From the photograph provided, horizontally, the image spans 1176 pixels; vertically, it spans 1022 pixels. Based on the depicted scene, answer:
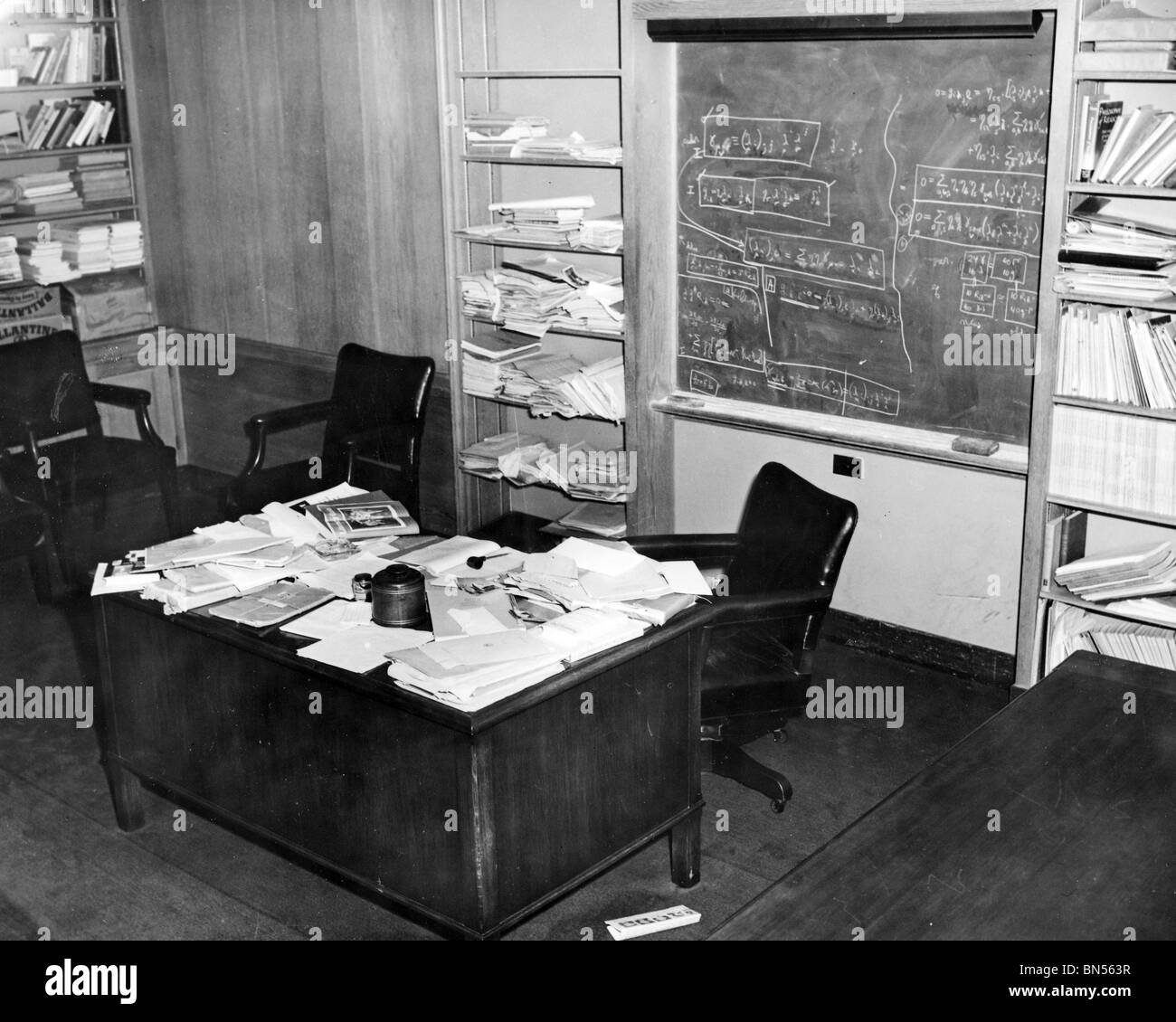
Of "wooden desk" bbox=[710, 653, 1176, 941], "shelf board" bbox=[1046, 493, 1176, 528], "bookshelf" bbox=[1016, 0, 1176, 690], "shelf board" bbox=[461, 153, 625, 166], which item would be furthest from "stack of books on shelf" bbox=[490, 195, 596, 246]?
"wooden desk" bbox=[710, 653, 1176, 941]

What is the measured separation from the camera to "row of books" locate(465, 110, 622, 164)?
464cm

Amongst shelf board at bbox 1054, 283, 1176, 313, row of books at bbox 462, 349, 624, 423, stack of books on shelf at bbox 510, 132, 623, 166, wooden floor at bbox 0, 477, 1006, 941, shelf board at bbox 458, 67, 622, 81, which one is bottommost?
wooden floor at bbox 0, 477, 1006, 941

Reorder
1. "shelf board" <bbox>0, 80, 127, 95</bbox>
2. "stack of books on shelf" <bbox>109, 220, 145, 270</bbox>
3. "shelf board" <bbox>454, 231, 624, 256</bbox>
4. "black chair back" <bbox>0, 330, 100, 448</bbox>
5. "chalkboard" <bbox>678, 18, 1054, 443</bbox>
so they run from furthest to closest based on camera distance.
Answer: "stack of books on shelf" <bbox>109, 220, 145, 270</bbox> → "shelf board" <bbox>0, 80, 127, 95</bbox> → "black chair back" <bbox>0, 330, 100, 448</bbox> → "shelf board" <bbox>454, 231, 624, 256</bbox> → "chalkboard" <bbox>678, 18, 1054, 443</bbox>

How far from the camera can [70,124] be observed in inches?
244

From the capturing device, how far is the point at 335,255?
572 centimetres

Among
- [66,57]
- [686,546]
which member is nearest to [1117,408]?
[686,546]

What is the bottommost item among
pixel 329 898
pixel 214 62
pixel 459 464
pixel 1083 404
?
pixel 329 898

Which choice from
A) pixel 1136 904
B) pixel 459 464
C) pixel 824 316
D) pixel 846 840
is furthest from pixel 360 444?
pixel 1136 904

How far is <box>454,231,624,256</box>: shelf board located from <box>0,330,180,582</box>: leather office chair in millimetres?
1461

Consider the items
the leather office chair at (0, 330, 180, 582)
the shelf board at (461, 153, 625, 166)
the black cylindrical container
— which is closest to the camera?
the black cylindrical container

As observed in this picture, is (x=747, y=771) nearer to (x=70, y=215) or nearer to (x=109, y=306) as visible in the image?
(x=109, y=306)

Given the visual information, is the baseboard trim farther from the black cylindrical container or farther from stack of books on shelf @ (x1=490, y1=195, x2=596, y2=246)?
the black cylindrical container

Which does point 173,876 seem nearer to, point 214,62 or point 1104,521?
point 1104,521
